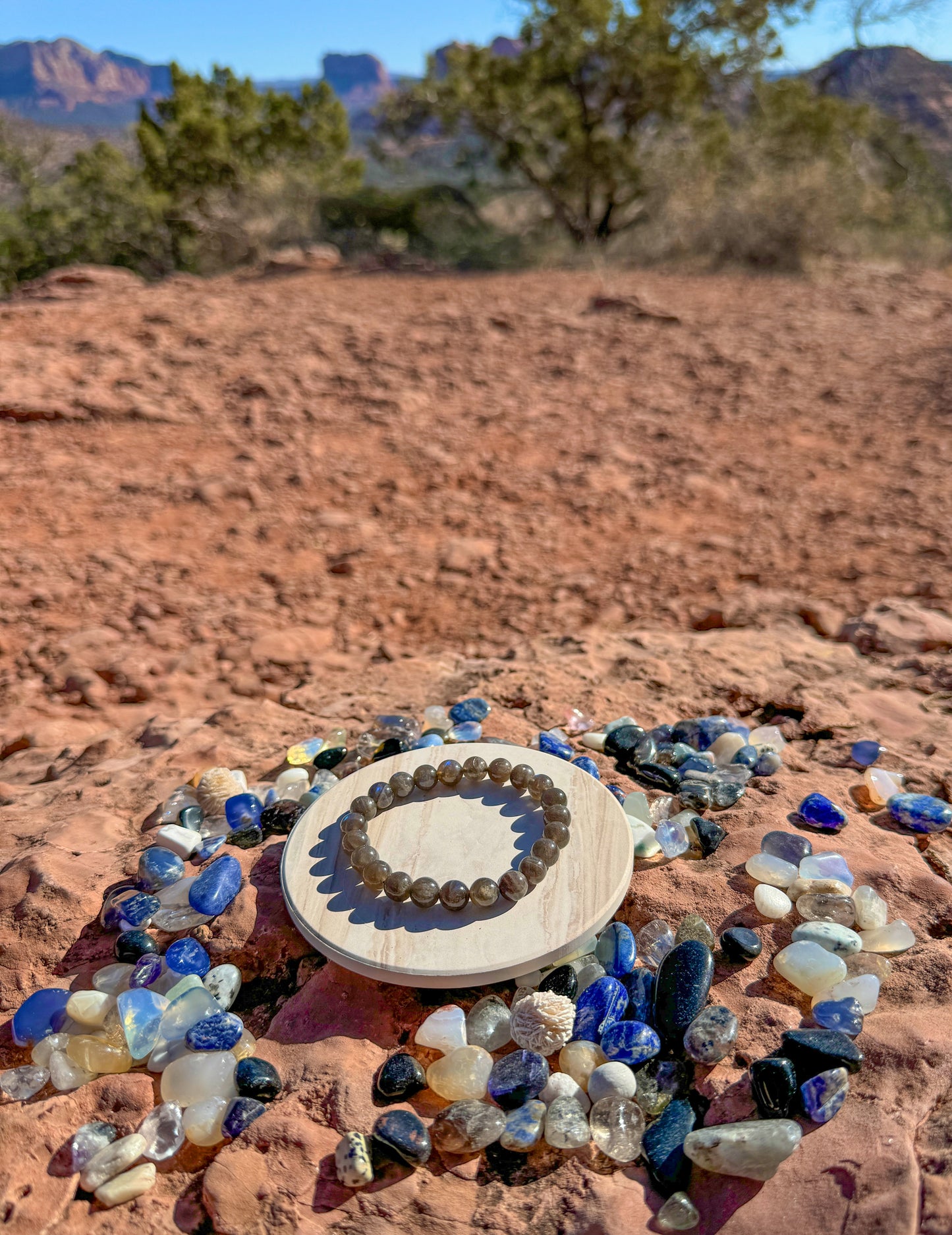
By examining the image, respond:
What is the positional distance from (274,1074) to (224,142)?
39.4 ft

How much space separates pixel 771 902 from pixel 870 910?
189mm

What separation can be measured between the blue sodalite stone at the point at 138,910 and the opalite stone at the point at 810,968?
4.25 feet

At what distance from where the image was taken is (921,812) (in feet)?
5.99

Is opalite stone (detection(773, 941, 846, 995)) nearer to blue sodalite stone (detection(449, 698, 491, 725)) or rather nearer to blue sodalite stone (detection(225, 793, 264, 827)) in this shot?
blue sodalite stone (detection(449, 698, 491, 725))

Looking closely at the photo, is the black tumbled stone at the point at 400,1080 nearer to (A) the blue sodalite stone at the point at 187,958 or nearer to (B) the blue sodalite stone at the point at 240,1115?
(B) the blue sodalite stone at the point at 240,1115

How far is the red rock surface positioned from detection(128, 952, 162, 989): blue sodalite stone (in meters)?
0.12

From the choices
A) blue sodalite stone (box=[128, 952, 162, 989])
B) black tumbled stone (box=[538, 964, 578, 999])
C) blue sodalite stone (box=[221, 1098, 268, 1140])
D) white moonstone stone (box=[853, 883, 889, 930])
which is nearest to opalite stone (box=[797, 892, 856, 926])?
white moonstone stone (box=[853, 883, 889, 930])

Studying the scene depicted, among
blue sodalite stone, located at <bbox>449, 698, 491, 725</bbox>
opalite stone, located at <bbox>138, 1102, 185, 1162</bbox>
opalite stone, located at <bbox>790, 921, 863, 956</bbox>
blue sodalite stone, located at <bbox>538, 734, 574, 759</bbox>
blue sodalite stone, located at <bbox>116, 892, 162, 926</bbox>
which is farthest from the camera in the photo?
blue sodalite stone, located at <bbox>449, 698, 491, 725</bbox>

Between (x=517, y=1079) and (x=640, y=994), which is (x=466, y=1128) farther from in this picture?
(x=640, y=994)

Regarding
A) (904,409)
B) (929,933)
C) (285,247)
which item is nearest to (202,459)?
(929,933)

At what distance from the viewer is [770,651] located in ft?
8.79

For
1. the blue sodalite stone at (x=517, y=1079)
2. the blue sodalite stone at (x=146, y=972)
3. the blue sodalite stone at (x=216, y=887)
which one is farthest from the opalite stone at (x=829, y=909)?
the blue sodalite stone at (x=146, y=972)

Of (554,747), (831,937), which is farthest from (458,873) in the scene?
→ (831,937)

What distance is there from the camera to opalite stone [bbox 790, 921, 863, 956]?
1.51m
